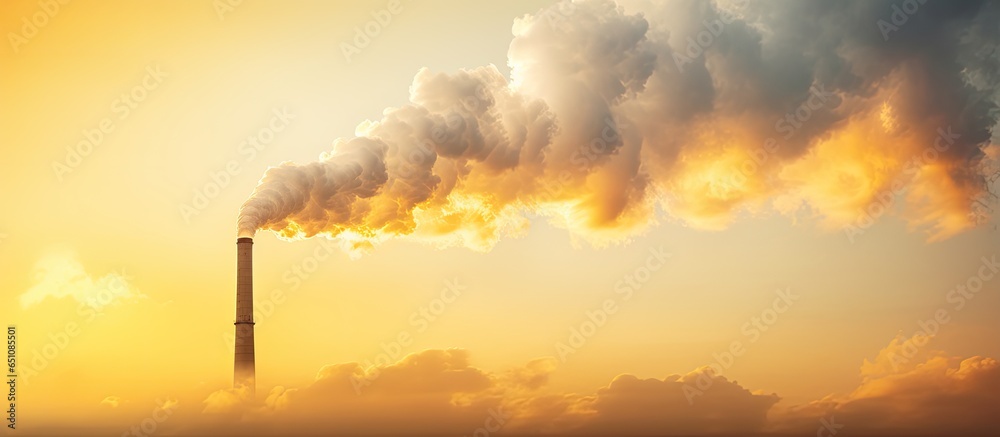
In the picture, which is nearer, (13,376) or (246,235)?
(13,376)

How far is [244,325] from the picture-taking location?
7244 centimetres

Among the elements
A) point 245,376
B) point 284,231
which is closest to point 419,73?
point 284,231

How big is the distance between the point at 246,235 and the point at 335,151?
8.93 m

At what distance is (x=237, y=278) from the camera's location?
238 feet

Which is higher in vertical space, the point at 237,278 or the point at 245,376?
the point at 237,278

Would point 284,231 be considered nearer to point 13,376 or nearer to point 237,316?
point 237,316

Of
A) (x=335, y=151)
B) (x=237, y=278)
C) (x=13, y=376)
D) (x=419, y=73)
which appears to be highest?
(x=419, y=73)

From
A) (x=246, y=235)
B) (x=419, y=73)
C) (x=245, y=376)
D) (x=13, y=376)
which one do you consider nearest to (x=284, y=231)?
(x=246, y=235)

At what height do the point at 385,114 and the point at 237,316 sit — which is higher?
the point at 385,114

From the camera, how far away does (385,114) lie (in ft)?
245

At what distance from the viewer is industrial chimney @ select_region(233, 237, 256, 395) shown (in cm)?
7231

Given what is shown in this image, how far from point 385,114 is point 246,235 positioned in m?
13.5

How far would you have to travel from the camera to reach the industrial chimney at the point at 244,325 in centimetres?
7231

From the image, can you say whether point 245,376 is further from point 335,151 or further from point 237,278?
point 335,151
